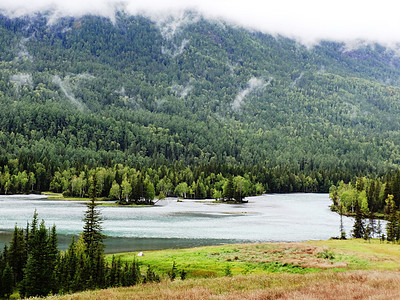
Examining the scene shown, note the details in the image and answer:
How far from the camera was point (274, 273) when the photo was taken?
40.0 meters

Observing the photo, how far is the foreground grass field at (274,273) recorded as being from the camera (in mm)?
22322

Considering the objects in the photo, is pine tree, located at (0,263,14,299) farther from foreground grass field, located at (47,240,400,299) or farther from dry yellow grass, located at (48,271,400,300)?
dry yellow grass, located at (48,271,400,300)

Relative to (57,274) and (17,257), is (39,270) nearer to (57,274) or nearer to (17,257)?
(57,274)

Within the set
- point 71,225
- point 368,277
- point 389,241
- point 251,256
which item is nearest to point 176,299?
point 368,277

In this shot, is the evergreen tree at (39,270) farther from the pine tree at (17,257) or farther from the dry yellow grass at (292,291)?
the dry yellow grass at (292,291)

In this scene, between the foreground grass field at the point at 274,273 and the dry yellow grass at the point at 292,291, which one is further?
the foreground grass field at the point at 274,273

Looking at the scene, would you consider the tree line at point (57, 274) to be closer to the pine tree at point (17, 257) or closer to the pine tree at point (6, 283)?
the pine tree at point (6, 283)

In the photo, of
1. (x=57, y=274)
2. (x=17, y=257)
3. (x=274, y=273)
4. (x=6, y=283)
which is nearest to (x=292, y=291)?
(x=274, y=273)

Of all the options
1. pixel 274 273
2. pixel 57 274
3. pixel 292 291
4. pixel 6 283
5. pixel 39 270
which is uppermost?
pixel 292 291

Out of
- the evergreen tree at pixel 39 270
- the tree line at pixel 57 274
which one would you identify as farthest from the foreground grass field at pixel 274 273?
the evergreen tree at pixel 39 270

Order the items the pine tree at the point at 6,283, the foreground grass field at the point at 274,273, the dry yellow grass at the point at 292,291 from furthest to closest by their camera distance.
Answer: the pine tree at the point at 6,283 < the foreground grass field at the point at 274,273 < the dry yellow grass at the point at 292,291

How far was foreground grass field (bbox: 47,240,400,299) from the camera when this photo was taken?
22.3 meters

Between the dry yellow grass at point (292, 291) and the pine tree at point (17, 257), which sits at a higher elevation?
the dry yellow grass at point (292, 291)

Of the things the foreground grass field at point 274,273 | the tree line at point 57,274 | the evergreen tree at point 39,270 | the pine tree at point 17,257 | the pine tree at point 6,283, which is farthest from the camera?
the pine tree at point 17,257
